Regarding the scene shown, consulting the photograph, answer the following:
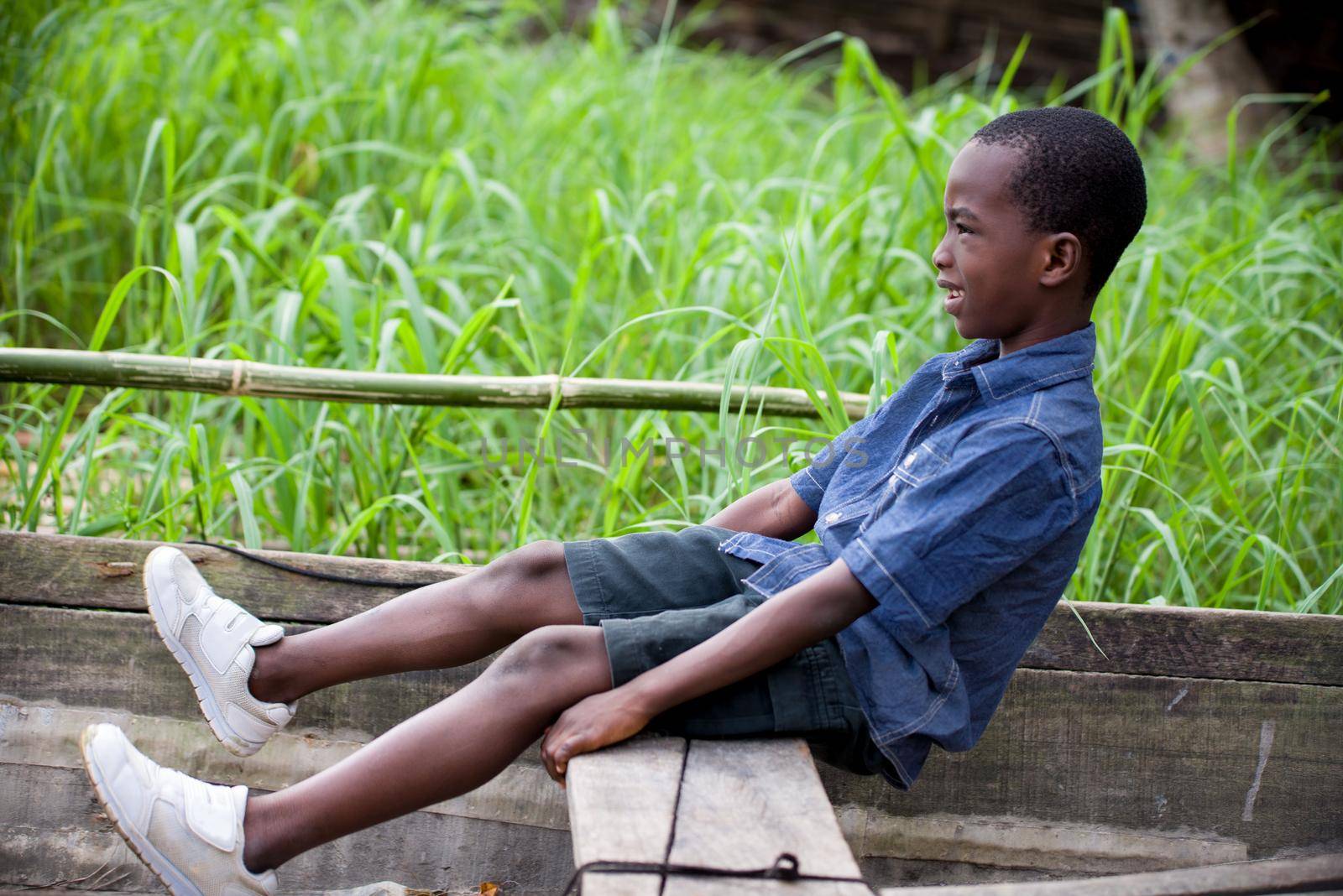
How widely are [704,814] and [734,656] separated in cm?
18

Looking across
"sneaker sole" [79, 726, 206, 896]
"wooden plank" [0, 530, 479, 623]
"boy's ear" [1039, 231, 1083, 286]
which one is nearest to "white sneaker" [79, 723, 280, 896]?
"sneaker sole" [79, 726, 206, 896]

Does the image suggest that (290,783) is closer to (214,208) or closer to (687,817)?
(687,817)

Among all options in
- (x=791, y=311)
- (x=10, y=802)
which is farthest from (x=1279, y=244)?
(x=10, y=802)

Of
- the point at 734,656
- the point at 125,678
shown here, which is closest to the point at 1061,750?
the point at 734,656

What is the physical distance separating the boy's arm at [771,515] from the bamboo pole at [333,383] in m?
0.28

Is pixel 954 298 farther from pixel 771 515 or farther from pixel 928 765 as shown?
pixel 928 765

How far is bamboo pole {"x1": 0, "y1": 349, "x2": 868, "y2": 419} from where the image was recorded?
5.90 ft

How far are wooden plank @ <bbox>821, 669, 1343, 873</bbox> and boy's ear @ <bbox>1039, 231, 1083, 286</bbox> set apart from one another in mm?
610

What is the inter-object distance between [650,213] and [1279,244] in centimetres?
162

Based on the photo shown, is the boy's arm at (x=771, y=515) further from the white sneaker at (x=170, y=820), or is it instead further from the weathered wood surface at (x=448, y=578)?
the white sneaker at (x=170, y=820)

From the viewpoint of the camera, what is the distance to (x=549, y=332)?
2.66 m

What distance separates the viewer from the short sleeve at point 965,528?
1.29 m

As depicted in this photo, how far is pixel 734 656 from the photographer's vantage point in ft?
4.28

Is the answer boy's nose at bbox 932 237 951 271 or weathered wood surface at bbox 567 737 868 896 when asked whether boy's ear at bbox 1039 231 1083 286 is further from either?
weathered wood surface at bbox 567 737 868 896
